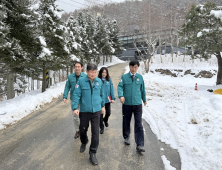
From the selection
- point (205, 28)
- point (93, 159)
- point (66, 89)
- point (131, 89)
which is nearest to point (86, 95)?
point (131, 89)

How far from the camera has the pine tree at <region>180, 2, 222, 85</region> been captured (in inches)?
423

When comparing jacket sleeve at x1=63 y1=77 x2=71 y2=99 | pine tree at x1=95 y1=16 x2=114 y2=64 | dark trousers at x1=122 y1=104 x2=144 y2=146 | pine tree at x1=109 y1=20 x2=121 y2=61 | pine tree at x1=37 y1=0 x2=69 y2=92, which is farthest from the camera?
pine tree at x1=109 y1=20 x2=121 y2=61

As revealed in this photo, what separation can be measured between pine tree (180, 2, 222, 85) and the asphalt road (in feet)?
30.2

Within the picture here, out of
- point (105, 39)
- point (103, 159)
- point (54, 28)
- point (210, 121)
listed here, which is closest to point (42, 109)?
point (103, 159)

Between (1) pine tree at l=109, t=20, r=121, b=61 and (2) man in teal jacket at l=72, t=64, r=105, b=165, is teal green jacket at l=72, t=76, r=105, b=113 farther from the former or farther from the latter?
(1) pine tree at l=109, t=20, r=121, b=61

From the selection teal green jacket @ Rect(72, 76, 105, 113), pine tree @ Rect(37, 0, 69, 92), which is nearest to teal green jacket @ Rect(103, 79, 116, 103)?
teal green jacket @ Rect(72, 76, 105, 113)

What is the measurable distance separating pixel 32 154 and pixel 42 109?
439 cm

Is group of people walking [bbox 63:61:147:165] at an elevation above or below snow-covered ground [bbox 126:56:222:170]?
above

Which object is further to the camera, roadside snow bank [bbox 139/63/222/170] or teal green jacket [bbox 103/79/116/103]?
teal green jacket [bbox 103/79/116/103]

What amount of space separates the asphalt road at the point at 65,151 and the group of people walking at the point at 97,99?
0.26 meters

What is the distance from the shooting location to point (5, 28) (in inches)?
305

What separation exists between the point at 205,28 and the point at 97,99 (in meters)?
12.4

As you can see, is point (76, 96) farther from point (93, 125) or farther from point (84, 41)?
point (84, 41)

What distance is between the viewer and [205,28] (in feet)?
39.4
